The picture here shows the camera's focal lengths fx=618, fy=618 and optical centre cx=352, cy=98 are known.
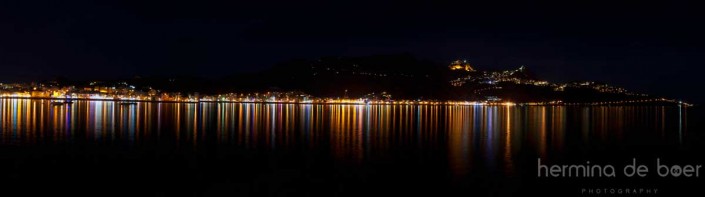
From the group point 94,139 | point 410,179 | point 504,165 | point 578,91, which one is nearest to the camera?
point 410,179

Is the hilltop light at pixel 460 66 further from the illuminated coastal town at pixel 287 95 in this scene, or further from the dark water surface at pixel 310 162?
the dark water surface at pixel 310 162

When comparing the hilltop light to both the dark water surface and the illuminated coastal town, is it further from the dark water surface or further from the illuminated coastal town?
the dark water surface

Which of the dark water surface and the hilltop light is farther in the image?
the hilltop light

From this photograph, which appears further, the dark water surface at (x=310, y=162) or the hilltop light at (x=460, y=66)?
the hilltop light at (x=460, y=66)

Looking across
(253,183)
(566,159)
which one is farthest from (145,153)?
(566,159)

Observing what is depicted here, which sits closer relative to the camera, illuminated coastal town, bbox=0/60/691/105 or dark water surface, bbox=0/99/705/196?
dark water surface, bbox=0/99/705/196

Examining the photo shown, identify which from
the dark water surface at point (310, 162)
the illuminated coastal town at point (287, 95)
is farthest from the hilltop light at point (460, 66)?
the dark water surface at point (310, 162)

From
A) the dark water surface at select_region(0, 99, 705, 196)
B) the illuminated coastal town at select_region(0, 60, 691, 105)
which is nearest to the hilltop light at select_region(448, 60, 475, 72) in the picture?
the illuminated coastal town at select_region(0, 60, 691, 105)

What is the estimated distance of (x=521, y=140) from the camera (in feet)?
72.0

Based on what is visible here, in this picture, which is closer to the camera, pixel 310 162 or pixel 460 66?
pixel 310 162

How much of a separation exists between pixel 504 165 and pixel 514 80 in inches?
5843

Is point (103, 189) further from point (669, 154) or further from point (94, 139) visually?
point (669, 154)

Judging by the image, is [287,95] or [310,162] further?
[287,95]

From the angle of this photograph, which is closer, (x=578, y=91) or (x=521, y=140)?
(x=521, y=140)
